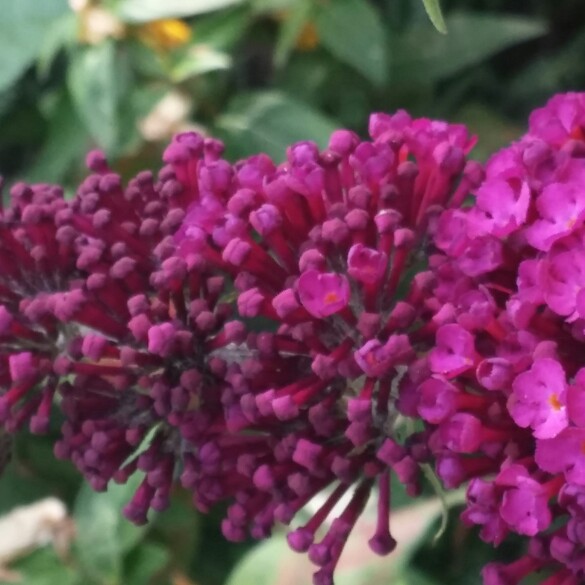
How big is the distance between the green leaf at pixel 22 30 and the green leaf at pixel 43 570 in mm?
478

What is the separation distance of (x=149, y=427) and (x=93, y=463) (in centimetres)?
4

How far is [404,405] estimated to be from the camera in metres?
0.44

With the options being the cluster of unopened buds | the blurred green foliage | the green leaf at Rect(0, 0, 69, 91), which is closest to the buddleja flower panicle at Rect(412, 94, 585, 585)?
the cluster of unopened buds

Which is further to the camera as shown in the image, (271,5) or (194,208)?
(271,5)

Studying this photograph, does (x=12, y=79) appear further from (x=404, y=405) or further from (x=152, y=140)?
(x=404, y=405)

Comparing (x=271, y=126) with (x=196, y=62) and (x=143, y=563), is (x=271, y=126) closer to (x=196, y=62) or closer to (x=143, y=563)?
(x=196, y=62)

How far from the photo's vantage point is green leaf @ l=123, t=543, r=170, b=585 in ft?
2.74

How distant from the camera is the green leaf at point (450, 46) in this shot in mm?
1100

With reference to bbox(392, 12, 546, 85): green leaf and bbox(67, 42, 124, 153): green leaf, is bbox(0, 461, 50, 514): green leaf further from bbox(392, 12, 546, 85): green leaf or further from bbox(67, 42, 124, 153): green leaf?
bbox(392, 12, 546, 85): green leaf

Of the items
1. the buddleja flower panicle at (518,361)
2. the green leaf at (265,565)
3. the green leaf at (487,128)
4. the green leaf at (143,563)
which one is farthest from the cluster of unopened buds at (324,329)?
the green leaf at (487,128)

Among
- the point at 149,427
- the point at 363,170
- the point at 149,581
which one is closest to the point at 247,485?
Result: the point at 149,427

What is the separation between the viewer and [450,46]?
1115mm

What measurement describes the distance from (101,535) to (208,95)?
0.52 m

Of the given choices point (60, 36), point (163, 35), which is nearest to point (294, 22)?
point (163, 35)
